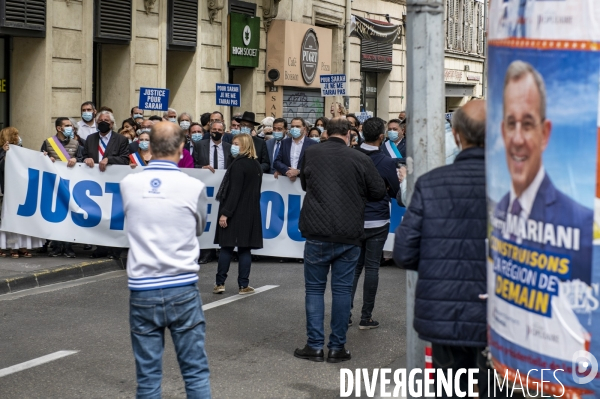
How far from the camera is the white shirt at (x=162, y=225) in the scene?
16.6 feet

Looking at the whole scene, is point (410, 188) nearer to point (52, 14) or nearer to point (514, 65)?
point (514, 65)

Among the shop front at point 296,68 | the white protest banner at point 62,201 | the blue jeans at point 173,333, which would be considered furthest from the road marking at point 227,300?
the shop front at point 296,68

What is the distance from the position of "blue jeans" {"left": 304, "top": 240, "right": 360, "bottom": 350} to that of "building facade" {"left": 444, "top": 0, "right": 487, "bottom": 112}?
32789 millimetres

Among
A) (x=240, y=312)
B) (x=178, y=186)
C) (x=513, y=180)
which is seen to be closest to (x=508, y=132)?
(x=513, y=180)

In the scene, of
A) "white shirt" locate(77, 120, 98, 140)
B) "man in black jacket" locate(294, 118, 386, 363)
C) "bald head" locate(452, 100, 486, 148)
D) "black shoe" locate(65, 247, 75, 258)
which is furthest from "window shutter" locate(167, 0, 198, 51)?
"bald head" locate(452, 100, 486, 148)

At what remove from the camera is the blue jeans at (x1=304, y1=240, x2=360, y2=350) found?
7.54 metres

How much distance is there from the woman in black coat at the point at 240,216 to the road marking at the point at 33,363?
2939 mm

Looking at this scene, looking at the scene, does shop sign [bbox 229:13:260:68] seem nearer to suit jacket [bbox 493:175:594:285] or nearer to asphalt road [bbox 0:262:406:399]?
asphalt road [bbox 0:262:406:399]

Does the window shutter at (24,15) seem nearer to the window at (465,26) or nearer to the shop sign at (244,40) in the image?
the shop sign at (244,40)

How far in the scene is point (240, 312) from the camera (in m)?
9.50

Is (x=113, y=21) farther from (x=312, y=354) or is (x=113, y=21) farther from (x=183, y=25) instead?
(x=312, y=354)

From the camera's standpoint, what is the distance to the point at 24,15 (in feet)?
54.7

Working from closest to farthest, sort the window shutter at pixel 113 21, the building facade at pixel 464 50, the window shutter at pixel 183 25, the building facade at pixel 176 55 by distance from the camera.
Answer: the building facade at pixel 176 55 → the window shutter at pixel 113 21 → the window shutter at pixel 183 25 → the building facade at pixel 464 50

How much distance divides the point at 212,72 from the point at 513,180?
19.9 meters
